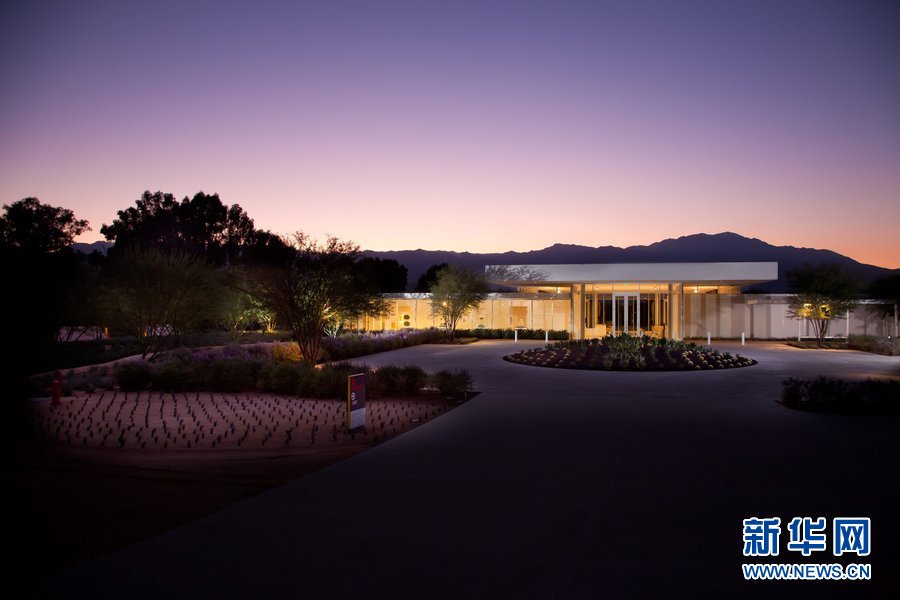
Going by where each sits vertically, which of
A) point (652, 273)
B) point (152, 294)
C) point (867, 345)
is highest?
point (652, 273)

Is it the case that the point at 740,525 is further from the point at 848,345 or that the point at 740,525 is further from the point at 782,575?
the point at 848,345

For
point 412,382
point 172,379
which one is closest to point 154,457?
point 412,382

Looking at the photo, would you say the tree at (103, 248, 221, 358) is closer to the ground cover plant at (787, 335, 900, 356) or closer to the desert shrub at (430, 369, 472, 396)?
the desert shrub at (430, 369, 472, 396)

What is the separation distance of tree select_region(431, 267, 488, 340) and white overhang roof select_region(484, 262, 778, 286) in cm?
351

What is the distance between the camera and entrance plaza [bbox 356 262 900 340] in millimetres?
30047

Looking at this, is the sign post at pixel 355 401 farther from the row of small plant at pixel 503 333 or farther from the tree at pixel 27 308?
the row of small plant at pixel 503 333

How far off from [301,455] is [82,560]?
3498 millimetres

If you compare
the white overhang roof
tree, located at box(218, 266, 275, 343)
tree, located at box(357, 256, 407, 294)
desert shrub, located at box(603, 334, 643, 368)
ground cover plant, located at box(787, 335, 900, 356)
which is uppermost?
tree, located at box(357, 256, 407, 294)

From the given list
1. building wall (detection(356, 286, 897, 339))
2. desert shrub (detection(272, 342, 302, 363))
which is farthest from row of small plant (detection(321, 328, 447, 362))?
building wall (detection(356, 286, 897, 339))

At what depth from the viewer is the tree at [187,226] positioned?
193ft

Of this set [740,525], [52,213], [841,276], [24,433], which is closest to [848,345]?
[841,276]

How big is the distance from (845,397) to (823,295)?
23.2 metres

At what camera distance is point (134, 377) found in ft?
47.0

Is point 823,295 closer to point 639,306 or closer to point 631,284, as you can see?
point 639,306
